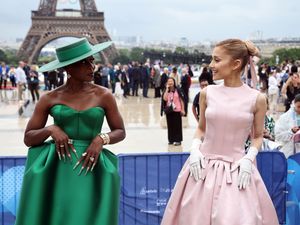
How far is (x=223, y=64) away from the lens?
3641 mm

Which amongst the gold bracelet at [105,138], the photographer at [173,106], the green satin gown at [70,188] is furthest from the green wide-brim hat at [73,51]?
the photographer at [173,106]

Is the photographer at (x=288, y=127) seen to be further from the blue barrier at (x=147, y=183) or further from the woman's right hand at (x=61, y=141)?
the woman's right hand at (x=61, y=141)

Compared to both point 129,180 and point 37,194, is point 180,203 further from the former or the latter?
point 129,180

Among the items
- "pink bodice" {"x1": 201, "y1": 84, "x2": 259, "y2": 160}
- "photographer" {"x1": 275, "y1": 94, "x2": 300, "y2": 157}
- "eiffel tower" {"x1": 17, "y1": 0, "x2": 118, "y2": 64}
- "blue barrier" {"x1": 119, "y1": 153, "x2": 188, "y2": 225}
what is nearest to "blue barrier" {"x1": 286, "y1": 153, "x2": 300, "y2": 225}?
"photographer" {"x1": 275, "y1": 94, "x2": 300, "y2": 157}

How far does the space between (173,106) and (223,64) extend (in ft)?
22.4

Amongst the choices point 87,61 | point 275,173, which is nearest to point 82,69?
point 87,61

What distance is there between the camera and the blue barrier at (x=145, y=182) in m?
5.16

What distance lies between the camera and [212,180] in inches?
140

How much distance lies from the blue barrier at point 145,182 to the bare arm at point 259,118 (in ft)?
5.21

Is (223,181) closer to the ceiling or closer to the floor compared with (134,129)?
closer to the ceiling

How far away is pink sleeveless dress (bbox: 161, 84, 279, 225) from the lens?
3.47 meters

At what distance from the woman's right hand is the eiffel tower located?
5387cm

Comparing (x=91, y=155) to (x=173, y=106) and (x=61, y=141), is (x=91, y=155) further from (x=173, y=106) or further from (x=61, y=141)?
(x=173, y=106)

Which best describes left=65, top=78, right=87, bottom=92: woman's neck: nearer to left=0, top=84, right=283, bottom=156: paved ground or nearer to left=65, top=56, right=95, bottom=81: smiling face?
left=65, top=56, right=95, bottom=81: smiling face
